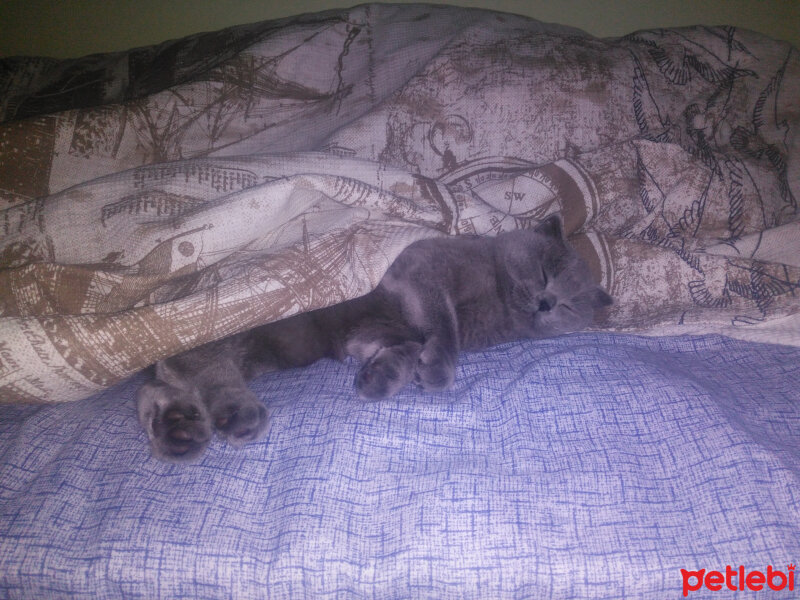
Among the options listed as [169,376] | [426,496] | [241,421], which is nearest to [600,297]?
[426,496]

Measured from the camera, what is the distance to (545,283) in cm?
100

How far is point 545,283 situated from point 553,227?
0.13m

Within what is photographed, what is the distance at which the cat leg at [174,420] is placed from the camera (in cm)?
65

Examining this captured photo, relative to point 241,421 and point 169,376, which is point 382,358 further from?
point 169,376

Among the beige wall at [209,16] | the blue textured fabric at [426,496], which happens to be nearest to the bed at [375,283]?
the blue textured fabric at [426,496]

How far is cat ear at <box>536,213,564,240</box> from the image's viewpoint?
950 mm

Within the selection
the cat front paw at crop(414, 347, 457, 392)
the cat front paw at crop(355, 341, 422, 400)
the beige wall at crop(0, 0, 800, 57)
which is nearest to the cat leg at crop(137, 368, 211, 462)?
the cat front paw at crop(355, 341, 422, 400)

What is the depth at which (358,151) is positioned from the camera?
3.38ft

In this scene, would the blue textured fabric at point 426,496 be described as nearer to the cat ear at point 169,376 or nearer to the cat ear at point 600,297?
the cat ear at point 169,376

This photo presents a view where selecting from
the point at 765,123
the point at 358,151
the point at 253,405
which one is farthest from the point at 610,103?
the point at 253,405

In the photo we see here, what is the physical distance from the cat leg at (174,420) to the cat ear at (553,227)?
2.56 feet

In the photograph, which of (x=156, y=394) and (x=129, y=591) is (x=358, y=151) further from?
(x=129, y=591)

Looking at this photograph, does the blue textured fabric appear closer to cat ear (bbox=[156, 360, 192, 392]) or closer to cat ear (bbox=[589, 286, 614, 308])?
cat ear (bbox=[156, 360, 192, 392])

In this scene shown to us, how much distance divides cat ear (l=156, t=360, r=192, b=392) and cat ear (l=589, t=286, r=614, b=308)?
2.77 feet
